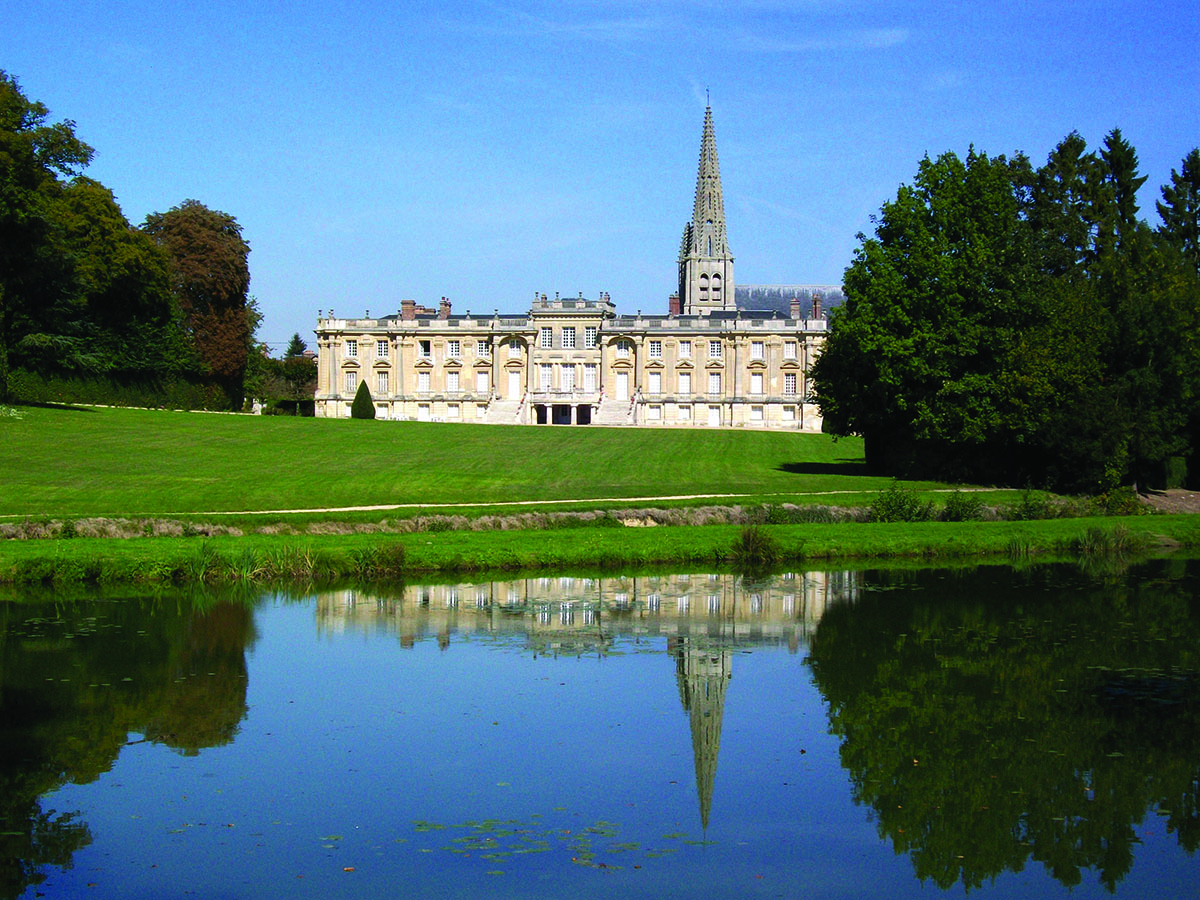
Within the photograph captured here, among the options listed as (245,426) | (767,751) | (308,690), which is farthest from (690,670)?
(245,426)

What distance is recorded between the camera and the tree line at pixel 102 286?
1455 inches

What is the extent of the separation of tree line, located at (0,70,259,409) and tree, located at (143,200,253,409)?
0.05 meters

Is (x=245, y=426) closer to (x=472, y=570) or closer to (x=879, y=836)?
(x=472, y=570)

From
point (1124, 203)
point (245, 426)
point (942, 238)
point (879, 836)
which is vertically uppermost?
point (1124, 203)

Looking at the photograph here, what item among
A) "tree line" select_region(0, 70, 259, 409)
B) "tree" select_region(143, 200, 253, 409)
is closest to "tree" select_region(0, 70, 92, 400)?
"tree line" select_region(0, 70, 259, 409)

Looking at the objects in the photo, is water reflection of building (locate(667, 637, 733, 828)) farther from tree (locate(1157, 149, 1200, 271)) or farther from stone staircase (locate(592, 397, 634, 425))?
stone staircase (locate(592, 397, 634, 425))

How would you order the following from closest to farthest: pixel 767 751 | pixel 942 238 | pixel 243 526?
pixel 767 751
pixel 243 526
pixel 942 238

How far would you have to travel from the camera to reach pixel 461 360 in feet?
232

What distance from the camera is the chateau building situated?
67875 millimetres

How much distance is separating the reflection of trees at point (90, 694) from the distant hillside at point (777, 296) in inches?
2607

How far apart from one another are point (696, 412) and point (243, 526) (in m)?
49.3

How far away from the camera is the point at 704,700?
11031 mm

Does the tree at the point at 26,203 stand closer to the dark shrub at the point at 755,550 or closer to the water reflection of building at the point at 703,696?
the dark shrub at the point at 755,550

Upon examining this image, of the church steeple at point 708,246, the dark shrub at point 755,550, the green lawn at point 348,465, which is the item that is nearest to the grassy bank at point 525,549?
the dark shrub at point 755,550
